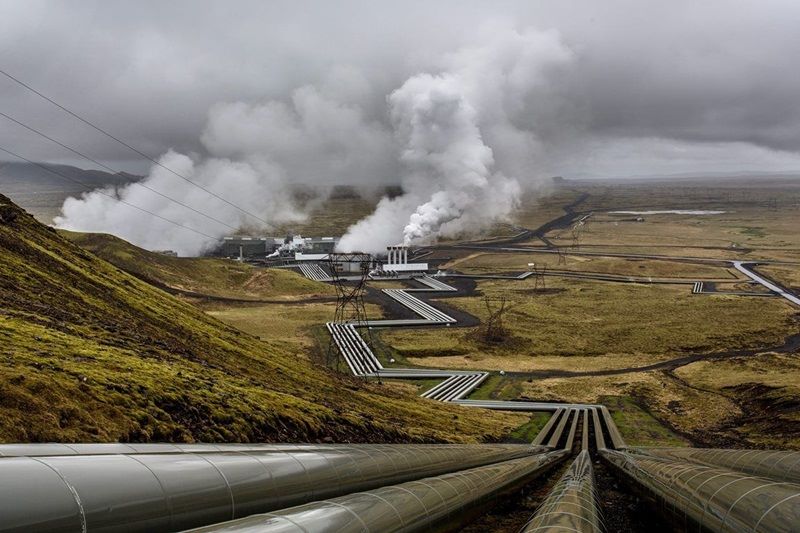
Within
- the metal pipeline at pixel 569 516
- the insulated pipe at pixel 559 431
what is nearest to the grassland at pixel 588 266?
the insulated pipe at pixel 559 431

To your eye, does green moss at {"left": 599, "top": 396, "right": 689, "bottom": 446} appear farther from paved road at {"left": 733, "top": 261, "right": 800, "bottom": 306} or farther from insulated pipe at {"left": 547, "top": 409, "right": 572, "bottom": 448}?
paved road at {"left": 733, "top": 261, "right": 800, "bottom": 306}

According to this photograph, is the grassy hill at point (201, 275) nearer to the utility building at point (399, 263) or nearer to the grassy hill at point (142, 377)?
the utility building at point (399, 263)

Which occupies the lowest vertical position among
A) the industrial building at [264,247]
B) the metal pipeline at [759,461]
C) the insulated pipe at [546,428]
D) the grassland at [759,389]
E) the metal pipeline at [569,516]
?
the insulated pipe at [546,428]

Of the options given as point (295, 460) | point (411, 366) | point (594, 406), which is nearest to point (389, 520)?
point (295, 460)

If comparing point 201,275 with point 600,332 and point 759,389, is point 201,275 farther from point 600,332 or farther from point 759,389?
point 759,389

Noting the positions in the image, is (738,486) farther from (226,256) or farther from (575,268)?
(226,256)

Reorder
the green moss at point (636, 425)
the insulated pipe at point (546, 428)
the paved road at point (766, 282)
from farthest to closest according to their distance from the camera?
the paved road at point (766, 282), the green moss at point (636, 425), the insulated pipe at point (546, 428)

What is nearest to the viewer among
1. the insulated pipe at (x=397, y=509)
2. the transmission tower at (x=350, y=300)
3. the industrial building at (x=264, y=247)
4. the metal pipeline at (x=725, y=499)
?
the insulated pipe at (x=397, y=509)

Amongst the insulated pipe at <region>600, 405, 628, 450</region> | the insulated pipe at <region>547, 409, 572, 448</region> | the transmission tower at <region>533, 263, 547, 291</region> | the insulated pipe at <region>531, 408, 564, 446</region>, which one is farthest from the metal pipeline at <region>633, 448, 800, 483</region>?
the transmission tower at <region>533, 263, 547, 291</region>
